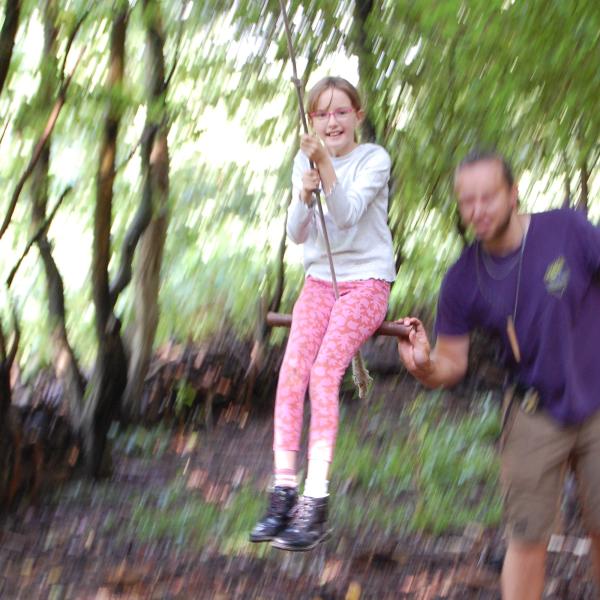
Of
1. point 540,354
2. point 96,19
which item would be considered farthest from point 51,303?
point 540,354

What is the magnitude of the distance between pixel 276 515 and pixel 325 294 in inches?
35.6

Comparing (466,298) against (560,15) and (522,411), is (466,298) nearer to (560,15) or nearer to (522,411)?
(522,411)

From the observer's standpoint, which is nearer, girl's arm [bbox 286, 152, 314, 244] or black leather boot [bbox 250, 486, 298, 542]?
black leather boot [bbox 250, 486, 298, 542]

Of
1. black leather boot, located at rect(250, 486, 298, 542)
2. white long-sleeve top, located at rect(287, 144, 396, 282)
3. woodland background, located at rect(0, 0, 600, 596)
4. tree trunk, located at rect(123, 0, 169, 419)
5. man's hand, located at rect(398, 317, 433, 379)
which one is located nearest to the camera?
man's hand, located at rect(398, 317, 433, 379)

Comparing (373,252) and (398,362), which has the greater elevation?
(373,252)

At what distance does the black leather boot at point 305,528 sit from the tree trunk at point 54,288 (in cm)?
251

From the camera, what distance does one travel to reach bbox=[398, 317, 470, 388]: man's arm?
9.74 ft

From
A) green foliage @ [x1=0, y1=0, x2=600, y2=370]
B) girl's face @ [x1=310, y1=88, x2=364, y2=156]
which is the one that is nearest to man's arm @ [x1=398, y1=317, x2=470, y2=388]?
girl's face @ [x1=310, y1=88, x2=364, y2=156]

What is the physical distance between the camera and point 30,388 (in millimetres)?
5828

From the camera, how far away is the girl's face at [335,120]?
353 centimetres

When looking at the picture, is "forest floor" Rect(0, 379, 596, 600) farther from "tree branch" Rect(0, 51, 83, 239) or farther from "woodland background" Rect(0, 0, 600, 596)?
"tree branch" Rect(0, 51, 83, 239)

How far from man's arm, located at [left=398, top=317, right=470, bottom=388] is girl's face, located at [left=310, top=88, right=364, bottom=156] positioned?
1002 millimetres

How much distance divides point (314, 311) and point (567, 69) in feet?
7.95

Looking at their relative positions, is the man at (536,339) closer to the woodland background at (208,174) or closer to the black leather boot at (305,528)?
the black leather boot at (305,528)
